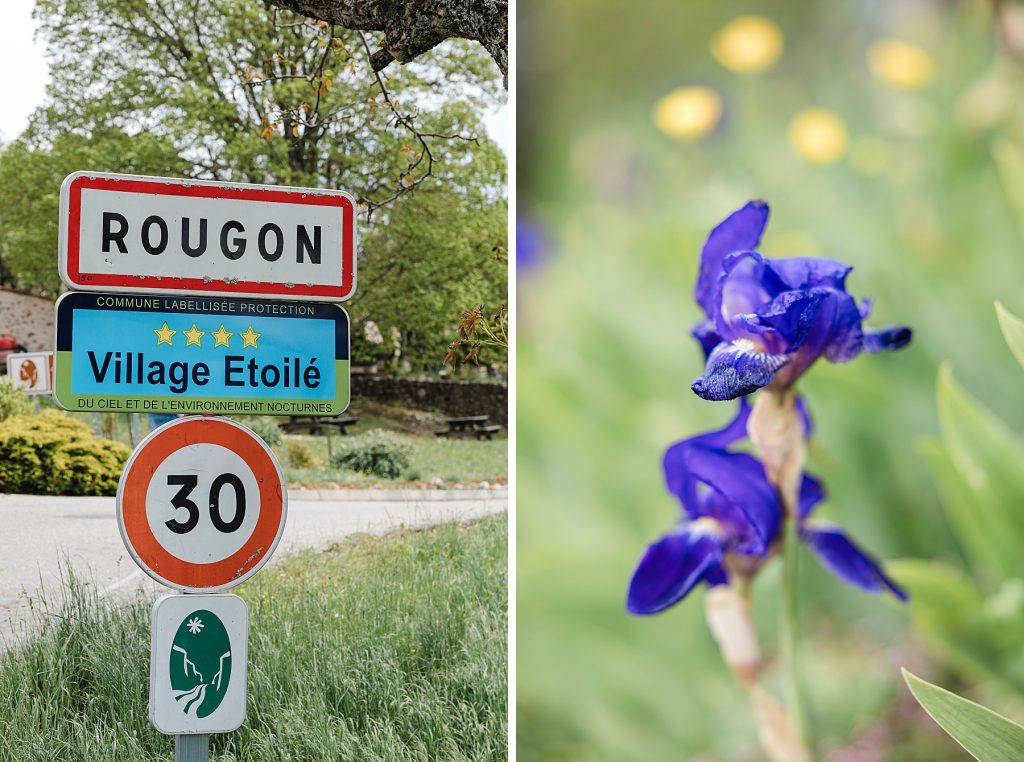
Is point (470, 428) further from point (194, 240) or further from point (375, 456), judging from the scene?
point (194, 240)

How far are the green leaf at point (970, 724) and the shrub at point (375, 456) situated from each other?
3.97 meters

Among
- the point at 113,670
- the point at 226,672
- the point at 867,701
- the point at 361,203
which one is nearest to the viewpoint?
the point at 226,672

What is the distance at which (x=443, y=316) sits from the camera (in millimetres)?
5910

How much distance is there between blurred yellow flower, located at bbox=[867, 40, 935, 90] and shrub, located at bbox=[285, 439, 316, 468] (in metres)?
3.03

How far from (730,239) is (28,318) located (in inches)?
203

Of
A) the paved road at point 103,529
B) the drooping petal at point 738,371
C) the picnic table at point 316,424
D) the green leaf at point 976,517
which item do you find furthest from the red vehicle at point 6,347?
the drooping petal at point 738,371

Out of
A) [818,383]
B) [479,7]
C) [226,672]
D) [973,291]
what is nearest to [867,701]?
[818,383]

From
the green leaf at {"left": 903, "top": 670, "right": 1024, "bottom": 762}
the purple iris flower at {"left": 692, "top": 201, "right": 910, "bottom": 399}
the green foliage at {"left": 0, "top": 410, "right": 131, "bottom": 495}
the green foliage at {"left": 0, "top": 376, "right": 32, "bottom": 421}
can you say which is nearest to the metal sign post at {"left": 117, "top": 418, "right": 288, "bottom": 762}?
the purple iris flower at {"left": 692, "top": 201, "right": 910, "bottom": 399}

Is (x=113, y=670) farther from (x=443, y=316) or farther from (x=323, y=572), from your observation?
(x=443, y=316)

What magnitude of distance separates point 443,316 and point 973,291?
4171 mm

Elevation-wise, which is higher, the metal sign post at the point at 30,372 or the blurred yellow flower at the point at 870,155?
the blurred yellow flower at the point at 870,155

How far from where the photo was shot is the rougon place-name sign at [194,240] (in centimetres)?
135

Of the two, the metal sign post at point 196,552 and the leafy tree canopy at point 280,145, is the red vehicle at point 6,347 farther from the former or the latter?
the metal sign post at point 196,552

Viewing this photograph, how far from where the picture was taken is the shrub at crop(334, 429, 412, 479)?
15.6 feet
